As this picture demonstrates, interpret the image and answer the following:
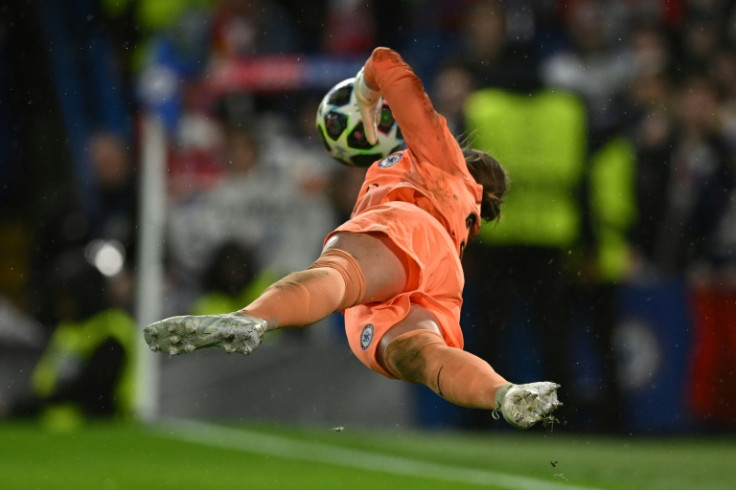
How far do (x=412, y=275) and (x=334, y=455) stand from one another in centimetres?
359

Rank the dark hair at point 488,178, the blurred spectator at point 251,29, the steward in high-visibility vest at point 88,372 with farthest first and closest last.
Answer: the blurred spectator at point 251,29, the steward in high-visibility vest at point 88,372, the dark hair at point 488,178

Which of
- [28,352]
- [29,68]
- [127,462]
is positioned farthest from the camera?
[29,68]

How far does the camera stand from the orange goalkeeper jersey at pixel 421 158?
5.61 m

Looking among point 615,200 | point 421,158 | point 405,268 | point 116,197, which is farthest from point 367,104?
point 116,197

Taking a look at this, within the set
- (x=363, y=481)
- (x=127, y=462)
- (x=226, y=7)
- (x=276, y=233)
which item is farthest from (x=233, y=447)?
(x=226, y=7)

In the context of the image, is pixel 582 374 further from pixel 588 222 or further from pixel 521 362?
pixel 588 222

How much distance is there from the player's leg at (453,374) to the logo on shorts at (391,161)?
0.59m

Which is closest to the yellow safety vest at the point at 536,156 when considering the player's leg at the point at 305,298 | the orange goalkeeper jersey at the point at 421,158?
the orange goalkeeper jersey at the point at 421,158

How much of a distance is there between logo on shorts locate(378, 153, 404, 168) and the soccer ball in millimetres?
223

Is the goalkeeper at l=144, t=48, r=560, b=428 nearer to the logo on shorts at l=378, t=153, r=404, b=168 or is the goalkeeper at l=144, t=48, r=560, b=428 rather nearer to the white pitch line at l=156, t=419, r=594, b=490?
the logo on shorts at l=378, t=153, r=404, b=168

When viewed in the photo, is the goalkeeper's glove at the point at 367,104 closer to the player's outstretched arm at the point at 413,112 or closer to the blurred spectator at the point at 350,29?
the player's outstretched arm at the point at 413,112

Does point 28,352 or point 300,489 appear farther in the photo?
point 28,352

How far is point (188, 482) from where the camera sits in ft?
24.8

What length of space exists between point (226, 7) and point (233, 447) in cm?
479
